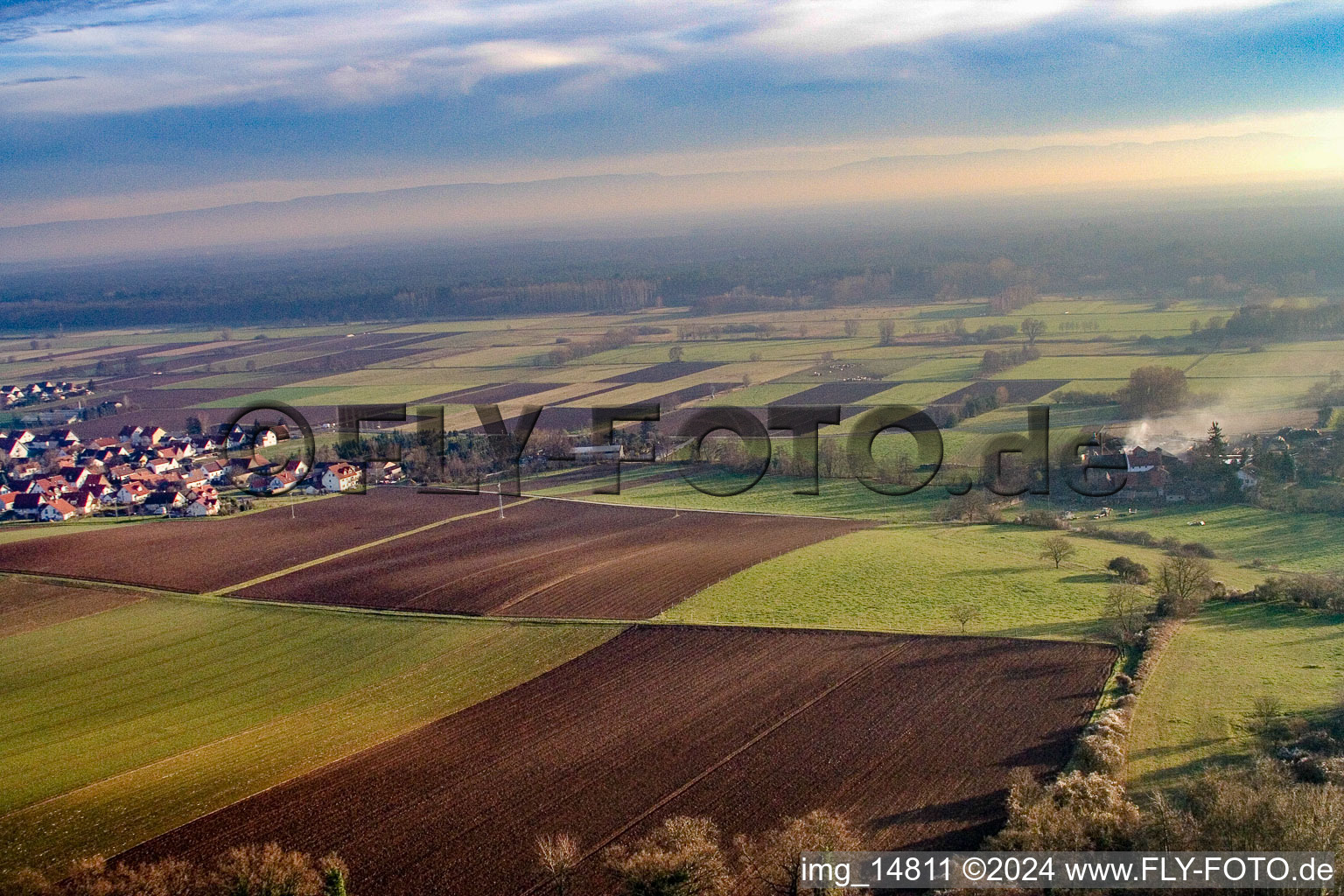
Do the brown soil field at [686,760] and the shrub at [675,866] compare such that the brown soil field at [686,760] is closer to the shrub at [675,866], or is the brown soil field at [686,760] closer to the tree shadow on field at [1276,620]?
the shrub at [675,866]

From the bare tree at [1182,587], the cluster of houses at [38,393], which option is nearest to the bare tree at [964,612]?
the bare tree at [1182,587]

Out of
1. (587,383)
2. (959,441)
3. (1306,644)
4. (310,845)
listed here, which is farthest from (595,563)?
(587,383)

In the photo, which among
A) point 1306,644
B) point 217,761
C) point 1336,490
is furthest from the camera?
point 1336,490

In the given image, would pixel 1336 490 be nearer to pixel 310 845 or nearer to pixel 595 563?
pixel 595 563

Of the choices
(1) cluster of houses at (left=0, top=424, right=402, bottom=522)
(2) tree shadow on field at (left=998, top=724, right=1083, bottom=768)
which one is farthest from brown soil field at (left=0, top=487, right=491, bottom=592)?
(2) tree shadow on field at (left=998, top=724, right=1083, bottom=768)

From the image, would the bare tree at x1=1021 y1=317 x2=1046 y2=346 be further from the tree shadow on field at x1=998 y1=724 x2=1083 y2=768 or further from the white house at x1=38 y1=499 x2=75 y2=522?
the white house at x1=38 y1=499 x2=75 y2=522

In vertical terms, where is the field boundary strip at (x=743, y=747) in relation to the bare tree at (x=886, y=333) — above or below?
below

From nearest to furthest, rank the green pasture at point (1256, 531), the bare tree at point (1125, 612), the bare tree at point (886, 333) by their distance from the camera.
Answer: the bare tree at point (1125, 612) → the green pasture at point (1256, 531) → the bare tree at point (886, 333)
